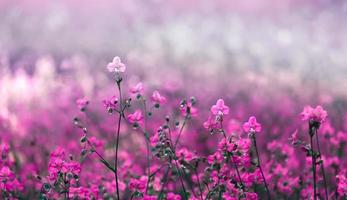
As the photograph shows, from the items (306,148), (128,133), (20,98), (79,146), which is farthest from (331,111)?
(306,148)

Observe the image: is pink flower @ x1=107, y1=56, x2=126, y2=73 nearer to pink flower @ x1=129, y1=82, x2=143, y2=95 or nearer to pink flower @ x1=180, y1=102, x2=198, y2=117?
pink flower @ x1=129, y1=82, x2=143, y2=95

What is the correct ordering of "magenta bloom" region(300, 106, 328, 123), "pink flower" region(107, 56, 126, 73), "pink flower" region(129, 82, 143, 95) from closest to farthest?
"magenta bloom" region(300, 106, 328, 123) < "pink flower" region(107, 56, 126, 73) < "pink flower" region(129, 82, 143, 95)

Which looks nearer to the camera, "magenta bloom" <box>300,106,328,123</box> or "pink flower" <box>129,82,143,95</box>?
"magenta bloom" <box>300,106,328,123</box>

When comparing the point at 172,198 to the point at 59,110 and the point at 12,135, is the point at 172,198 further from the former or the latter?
the point at 59,110

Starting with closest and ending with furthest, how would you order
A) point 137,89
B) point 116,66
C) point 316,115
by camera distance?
point 316,115, point 116,66, point 137,89

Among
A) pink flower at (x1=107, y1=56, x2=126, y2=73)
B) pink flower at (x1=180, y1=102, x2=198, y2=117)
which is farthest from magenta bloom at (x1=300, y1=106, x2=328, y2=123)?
pink flower at (x1=107, y1=56, x2=126, y2=73)

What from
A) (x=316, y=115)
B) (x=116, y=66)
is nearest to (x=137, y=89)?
(x=116, y=66)

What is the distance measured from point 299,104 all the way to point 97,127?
3.15 m

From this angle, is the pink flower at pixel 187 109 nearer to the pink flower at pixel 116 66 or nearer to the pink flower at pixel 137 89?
the pink flower at pixel 137 89

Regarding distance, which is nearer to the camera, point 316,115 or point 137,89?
point 316,115

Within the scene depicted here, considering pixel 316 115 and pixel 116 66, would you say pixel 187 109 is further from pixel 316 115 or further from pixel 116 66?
pixel 316 115

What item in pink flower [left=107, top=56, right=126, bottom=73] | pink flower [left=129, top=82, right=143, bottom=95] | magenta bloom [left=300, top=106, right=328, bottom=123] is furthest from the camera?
pink flower [left=129, top=82, right=143, bottom=95]

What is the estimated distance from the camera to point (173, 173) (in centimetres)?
491

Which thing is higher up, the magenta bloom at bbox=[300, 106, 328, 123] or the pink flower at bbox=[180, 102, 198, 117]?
the pink flower at bbox=[180, 102, 198, 117]
